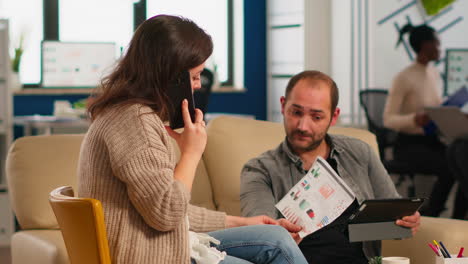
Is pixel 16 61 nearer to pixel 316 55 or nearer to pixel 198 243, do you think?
pixel 316 55

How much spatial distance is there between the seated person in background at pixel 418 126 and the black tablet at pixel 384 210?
266 cm

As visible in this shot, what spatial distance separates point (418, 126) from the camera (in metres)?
4.98

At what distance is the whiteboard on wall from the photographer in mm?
6266

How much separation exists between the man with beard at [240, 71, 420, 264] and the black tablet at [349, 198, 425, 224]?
60 mm

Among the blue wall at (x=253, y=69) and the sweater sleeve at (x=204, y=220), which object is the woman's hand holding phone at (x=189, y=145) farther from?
the blue wall at (x=253, y=69)

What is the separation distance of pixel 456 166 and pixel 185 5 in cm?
355

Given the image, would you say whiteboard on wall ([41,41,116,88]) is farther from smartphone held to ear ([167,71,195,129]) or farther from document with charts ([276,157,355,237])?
smartphone held to ear ([167,71,195,129])

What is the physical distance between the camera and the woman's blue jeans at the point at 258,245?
1.85 metres

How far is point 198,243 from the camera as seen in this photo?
184 cm

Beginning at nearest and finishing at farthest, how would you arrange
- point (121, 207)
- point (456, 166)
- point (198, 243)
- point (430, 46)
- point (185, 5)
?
point (121, 207), point (198, 243), point (456, 166), point (430, 46), point (185, 5)

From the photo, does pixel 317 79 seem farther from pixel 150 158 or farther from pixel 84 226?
pixel 84 226

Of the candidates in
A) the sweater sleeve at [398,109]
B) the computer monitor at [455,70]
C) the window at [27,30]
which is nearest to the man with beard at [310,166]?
the sweater sleeve at [398,109]

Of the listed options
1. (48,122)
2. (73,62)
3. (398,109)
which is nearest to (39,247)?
(398,109)

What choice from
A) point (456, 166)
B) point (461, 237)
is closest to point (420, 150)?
point (456, 166)
